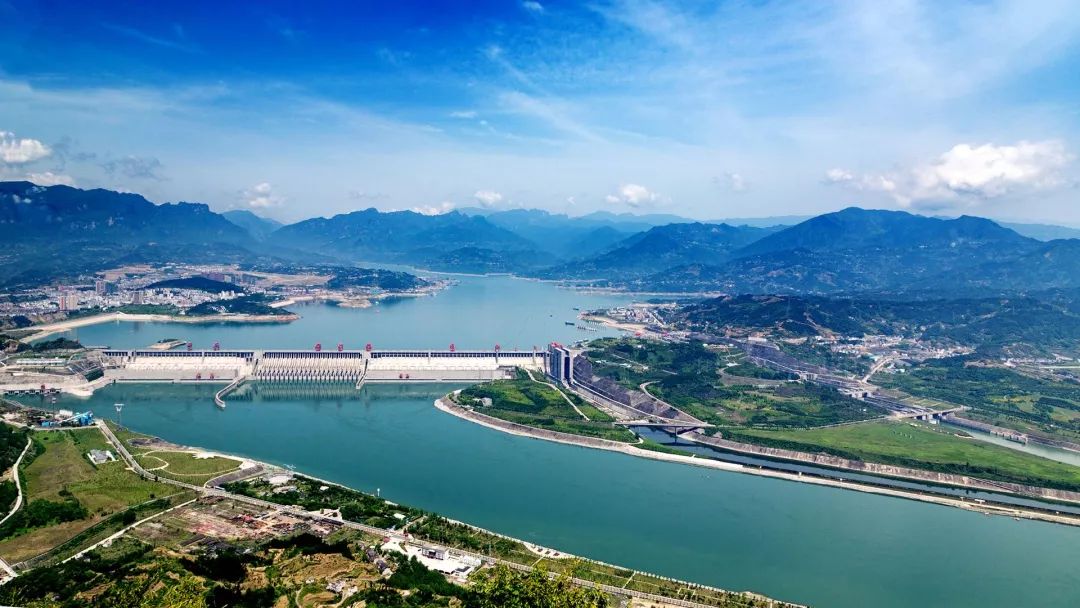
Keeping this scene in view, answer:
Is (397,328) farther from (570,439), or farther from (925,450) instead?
(925,450)

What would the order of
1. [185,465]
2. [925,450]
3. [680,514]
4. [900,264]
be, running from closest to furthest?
[680,514] < [185,465] < [925,450] < [900,264]

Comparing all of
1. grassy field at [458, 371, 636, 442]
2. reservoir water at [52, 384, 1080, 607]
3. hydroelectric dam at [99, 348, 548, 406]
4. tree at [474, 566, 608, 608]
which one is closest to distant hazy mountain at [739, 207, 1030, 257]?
hydroelectric dam at [99, 348, 548, 406]

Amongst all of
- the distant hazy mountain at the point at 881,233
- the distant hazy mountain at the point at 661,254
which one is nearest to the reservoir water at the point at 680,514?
the distant hazy mountain at the point at 661,254

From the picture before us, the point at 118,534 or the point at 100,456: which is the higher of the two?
the point at 100,456

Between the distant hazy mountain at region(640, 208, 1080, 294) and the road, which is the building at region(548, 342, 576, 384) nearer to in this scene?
the road

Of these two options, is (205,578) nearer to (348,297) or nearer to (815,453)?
(815,453)

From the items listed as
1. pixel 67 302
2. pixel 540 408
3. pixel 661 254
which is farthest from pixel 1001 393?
pixel 661 254
